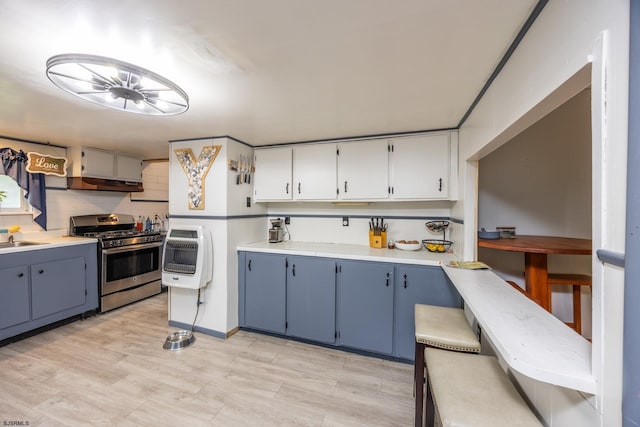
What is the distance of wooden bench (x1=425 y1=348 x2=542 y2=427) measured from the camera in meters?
0.94

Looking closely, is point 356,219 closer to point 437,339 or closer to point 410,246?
point 410,246

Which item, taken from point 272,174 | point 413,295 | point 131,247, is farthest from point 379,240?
point 131,247

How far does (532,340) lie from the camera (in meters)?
Answer: 0.90

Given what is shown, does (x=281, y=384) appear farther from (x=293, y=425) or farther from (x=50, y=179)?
(x=50, y=179)

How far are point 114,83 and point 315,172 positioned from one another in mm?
1908

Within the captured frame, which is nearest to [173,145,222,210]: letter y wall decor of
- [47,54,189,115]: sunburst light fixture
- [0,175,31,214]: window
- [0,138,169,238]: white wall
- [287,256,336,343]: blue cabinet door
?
[47,54,189,115]: sunburst light fixture

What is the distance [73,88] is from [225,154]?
137 cm

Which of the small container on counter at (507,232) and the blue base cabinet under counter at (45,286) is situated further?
the blue base cabinet under counter at (45,286)

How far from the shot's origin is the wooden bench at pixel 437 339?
1.50 m

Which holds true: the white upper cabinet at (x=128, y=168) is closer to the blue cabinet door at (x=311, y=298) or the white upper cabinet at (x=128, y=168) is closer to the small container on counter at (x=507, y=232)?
the blue cabinet door at (x=311, y=298)

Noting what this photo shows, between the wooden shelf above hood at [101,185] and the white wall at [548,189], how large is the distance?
475 cm

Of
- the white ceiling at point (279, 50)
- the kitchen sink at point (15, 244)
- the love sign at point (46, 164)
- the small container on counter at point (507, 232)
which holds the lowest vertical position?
the kitchen sink at point (15, 244)

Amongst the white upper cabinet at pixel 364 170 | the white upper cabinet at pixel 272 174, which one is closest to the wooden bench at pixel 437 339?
the white upper cabinet at pixel 364 170

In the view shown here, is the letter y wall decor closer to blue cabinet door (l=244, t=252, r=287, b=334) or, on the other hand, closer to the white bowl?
blue cabinet door (l=244, t=252, r=287, b=334)
